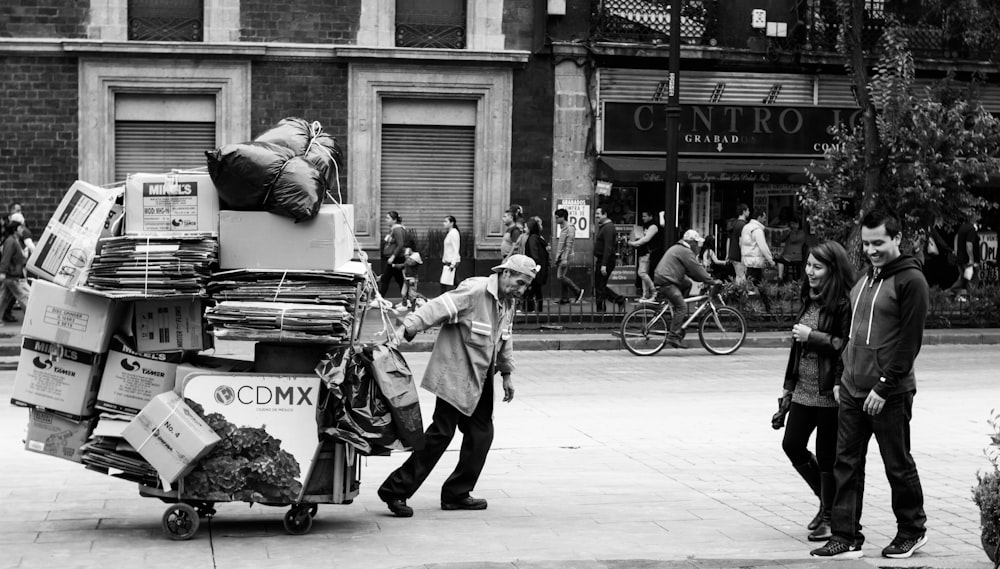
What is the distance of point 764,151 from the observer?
89.4ft

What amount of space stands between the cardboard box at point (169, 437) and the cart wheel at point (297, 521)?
60 cm

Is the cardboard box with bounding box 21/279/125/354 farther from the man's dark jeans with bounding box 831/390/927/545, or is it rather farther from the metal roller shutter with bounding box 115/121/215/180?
the metal roller shutter with bounding box 115/121/215/180

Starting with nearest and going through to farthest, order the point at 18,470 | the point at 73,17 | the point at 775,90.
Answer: the point at 18,470, the point at 73,17, the point at 775,90

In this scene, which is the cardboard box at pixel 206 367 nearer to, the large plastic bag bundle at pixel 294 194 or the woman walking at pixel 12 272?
the large plastic bag bundle at pixel 294 194

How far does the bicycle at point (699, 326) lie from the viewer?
58.7 feet

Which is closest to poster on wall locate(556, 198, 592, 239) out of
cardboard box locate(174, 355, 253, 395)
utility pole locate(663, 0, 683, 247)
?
utility pole locate(663, 0, 683, 247)

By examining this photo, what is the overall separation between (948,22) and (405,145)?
1069 cm

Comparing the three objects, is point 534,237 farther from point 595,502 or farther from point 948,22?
point 595,502

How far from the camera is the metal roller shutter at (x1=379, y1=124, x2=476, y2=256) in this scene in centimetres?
2572

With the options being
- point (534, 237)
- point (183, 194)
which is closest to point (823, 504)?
point (183, 194)

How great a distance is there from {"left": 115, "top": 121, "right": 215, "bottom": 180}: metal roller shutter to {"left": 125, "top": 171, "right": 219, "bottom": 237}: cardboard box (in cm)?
1807

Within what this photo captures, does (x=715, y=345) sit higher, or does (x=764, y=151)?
(x=764, y=151)

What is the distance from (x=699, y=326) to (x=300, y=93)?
418 inches

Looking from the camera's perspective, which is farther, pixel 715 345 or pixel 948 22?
pixel 948 22
